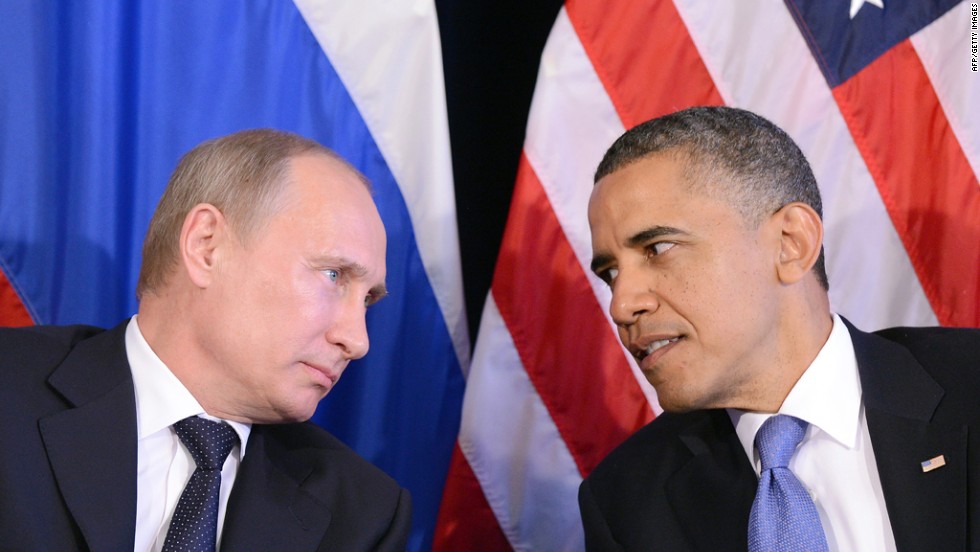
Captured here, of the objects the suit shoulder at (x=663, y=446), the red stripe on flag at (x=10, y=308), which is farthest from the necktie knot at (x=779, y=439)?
the red stripe on flag at (x=10, y=308)

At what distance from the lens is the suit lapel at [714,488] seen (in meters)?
2.15

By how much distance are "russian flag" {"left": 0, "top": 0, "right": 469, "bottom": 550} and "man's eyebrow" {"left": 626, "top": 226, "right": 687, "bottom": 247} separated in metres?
0.79

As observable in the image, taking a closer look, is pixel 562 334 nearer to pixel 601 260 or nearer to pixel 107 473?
pixel 601 260

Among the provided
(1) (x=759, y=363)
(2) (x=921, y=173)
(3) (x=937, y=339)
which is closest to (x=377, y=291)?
(1) (x=759, y=363)

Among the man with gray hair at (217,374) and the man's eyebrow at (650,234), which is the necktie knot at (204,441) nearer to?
the man with gray hair at (217,374)

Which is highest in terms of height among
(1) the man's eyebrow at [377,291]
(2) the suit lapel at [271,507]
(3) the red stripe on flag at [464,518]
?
(1) the man's eyebrow at [377,291]

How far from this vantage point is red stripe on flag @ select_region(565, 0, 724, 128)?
2.81 meters

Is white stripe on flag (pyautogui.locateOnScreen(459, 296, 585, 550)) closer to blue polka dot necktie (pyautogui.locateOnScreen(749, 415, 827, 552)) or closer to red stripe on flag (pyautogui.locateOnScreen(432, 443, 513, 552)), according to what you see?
red stripe on flag (pyautogui.locateOnScreen(432, 443, 513, 552))

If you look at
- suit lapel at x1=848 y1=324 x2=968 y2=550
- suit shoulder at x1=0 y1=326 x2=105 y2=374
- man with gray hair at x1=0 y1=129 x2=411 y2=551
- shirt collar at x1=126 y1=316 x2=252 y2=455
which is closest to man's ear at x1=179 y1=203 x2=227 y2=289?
man with gray hair at x1=0 y1=129 x2=411 y2=551

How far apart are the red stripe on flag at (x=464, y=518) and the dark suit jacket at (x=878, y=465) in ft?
1.57

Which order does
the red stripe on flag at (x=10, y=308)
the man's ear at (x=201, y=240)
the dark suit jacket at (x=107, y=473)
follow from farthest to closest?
1. the red stripe on flag at (x=10, y=308)
2. the man's ear at (x=201, y=240)
3. the dark suit jacket at (x=107, y=473)

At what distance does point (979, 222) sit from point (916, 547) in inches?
43.1

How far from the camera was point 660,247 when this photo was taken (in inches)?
84.0

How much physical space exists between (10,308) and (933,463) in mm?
1979
